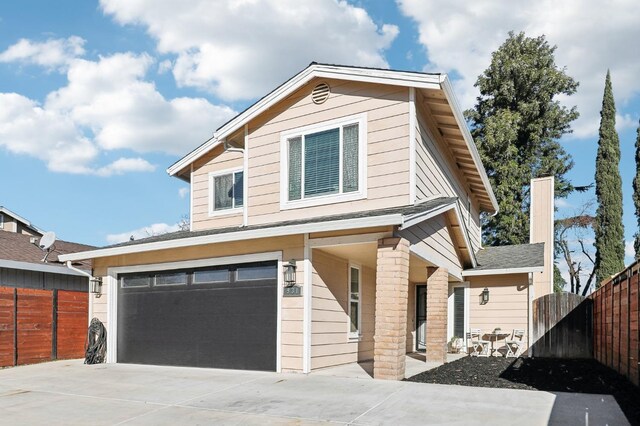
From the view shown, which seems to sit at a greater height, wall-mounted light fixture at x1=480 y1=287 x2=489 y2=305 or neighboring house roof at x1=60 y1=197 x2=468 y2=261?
neighboring house roof at x1=60 y1=197 x2=468 y2=261

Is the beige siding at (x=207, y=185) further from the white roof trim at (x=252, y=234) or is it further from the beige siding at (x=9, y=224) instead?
the beige siding at (x=9, y=224)

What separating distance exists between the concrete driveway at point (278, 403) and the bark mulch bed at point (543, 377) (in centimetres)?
45

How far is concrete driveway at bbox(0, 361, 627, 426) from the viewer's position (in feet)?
19.2

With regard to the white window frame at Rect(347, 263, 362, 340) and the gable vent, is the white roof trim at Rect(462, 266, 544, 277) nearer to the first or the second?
the white window frame at Rect(347, 263, 362, 340)

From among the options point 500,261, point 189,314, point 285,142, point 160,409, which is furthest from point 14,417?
point 500,261

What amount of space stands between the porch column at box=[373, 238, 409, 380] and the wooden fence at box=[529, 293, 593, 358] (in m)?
6.59

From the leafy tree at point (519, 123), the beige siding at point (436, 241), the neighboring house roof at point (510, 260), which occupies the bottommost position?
the neighboring house roof at point (510, 260)

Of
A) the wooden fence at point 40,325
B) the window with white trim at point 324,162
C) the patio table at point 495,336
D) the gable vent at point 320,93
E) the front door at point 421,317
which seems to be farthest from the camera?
the front door at point 421,317

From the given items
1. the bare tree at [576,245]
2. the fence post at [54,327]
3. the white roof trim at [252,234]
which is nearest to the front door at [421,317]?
the white roof trim at [252,234]

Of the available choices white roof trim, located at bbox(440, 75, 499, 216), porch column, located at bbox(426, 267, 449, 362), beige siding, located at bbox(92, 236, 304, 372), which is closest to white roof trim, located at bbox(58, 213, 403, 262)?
beige siding, located at bbox(92, 236, 304, 372)

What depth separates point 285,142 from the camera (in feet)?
35.9

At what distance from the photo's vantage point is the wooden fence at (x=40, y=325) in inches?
442

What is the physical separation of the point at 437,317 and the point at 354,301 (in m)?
1.77

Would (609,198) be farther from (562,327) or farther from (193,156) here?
(193,156)
